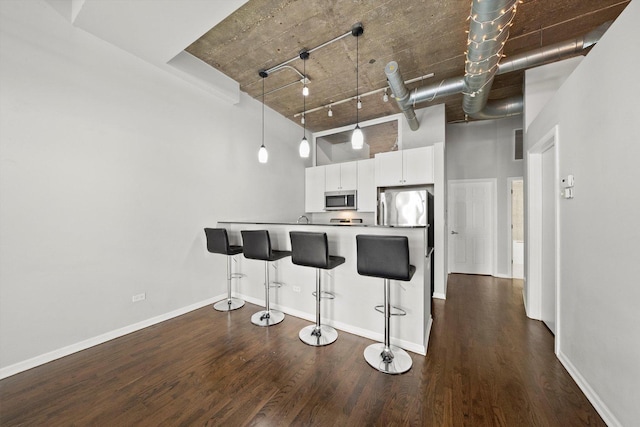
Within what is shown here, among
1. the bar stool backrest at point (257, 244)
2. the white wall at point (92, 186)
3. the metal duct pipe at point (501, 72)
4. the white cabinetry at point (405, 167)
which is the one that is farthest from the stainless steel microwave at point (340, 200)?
the bar stool backrest at point (257, 244)

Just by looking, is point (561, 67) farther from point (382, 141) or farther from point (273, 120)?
point (273, 120)

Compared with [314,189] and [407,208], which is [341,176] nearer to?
[314,189]

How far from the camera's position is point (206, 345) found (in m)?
2.41

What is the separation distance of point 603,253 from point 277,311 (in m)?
3.14

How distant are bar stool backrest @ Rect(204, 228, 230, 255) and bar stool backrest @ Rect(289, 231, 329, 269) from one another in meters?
1.12

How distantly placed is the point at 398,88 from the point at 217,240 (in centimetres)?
315

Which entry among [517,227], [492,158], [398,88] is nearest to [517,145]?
[492,158]

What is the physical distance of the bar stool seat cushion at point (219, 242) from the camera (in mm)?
3111

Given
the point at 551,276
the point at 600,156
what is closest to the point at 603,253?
the point at 600,156

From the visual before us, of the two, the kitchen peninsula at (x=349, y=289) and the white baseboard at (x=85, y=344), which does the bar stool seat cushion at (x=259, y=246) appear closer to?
the kitchen peninsula at (x=349, y=289)

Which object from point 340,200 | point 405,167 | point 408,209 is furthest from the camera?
point 340,200

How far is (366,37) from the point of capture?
270 centimetres

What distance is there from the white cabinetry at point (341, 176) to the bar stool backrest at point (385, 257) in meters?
2.91

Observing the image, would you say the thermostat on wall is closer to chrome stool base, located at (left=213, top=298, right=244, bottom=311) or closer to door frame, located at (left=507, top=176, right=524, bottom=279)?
door frame, located at (left=507, top=176, right=524, bottom=279)
